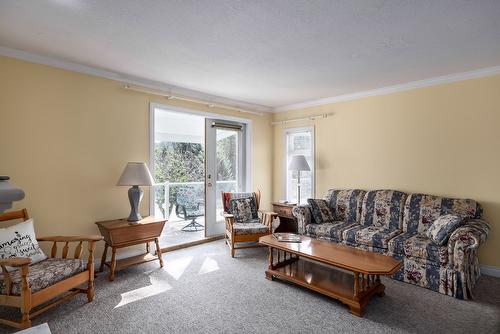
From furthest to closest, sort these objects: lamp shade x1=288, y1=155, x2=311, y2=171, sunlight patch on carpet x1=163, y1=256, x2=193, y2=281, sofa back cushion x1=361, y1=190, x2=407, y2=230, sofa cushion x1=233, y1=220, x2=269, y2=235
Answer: lamp shade x1=288, y1=155, x2=311, y2=171
sofa cushion x1=233, y1=220, x2=269, y2=235
sofa back cushion x1=361, y1=190, x2=407, y2=230
sunlight patch on carpet x1=163, y1=256, x2=193, y2=281

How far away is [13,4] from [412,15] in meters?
2.96

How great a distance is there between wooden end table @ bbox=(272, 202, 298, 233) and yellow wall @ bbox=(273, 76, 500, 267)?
0.64m

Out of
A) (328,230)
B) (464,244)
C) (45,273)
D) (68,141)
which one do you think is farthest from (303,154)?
(45,273)

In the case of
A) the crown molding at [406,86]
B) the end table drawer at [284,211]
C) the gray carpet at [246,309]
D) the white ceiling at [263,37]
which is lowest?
the gray carpet at [246,309]

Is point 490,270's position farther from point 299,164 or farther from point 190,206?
point 190,206

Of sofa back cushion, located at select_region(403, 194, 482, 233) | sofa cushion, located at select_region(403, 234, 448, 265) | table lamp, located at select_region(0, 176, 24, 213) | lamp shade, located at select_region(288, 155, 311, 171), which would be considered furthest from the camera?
lamp shade, located at select_region(288, 155, 311, 171)

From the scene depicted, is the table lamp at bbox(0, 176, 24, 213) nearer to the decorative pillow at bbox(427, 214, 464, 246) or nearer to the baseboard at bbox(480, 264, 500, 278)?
the decorative pillow at bbox(427, 214, 464, 246)

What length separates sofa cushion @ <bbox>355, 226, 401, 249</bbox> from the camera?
10.4ft

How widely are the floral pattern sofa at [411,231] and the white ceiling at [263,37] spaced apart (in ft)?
5.27

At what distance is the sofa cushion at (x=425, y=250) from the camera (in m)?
2.71

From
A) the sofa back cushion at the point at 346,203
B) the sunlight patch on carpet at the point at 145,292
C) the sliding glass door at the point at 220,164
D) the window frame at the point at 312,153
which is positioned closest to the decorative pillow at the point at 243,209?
the sliding glass door at the point at 220,164

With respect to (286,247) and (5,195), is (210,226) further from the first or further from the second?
(5,195)

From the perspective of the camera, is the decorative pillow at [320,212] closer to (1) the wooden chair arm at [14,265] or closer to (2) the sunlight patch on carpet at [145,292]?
(2) the sunlight patch on carpet at [145,292]

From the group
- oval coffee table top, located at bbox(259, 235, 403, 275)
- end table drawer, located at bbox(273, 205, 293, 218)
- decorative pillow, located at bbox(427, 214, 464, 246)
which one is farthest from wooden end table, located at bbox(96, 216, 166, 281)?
decorative pillow, located at bbox(427, 214, 464, 246)
